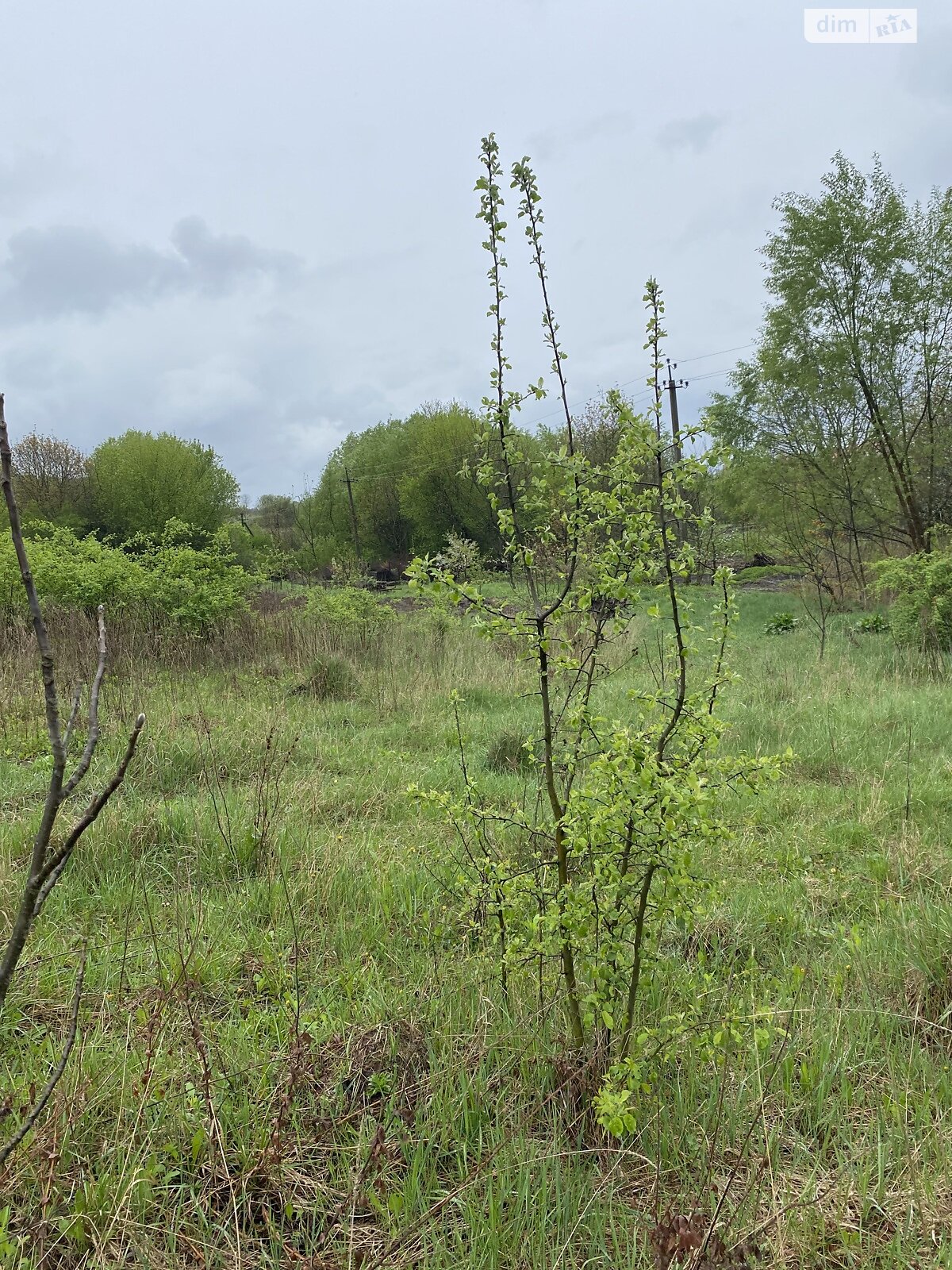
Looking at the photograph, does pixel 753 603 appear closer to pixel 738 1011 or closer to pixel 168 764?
pixel 168 764

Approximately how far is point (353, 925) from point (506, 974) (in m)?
0.99

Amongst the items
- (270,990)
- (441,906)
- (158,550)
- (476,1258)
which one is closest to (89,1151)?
(270,990)

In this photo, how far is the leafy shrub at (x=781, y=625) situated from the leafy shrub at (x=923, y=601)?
4214mm

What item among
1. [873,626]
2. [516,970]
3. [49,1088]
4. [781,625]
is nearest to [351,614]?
[516,970]

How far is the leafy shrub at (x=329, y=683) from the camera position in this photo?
8.22 metres

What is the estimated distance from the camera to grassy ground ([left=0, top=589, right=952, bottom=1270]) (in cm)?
165

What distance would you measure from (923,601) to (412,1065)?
11.2m

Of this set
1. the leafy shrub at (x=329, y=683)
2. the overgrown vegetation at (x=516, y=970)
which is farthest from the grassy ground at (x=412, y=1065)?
the leafy shrub at (x=329, y=683)

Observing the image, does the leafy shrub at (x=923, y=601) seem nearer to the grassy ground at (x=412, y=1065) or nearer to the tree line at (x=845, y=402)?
the tree line at (x=845, y=402)

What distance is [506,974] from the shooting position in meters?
2.32

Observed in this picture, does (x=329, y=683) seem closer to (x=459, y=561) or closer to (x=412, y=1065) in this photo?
(x=412, y=1065)

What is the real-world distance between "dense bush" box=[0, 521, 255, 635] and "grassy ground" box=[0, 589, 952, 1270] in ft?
20.7

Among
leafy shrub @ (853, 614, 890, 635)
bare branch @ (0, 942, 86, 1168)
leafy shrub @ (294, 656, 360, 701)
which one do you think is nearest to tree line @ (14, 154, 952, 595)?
leafy shrub @ (853, 614, 890, 635)

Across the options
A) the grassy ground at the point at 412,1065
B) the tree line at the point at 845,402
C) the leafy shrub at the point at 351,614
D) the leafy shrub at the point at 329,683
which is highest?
the tree line at the point at 845,402
